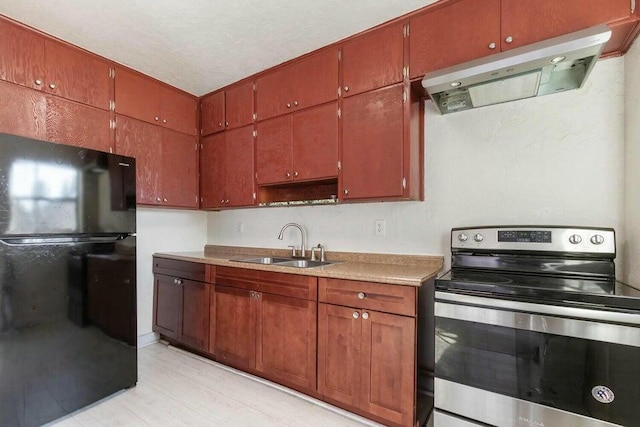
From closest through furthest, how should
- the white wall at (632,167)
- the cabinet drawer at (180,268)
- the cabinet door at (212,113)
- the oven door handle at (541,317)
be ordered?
the oven door handle at (541,317) < the white wall at (632,167) < the cabinet drawer at (180,268) < the cabinet door at (212,113)

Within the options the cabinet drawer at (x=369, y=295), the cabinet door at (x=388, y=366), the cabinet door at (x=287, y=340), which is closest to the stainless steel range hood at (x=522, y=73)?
Result: the cabinet drawer at (x=369, y=295)

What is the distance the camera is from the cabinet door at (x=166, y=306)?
278 centimetres

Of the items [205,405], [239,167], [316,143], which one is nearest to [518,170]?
[316,143]

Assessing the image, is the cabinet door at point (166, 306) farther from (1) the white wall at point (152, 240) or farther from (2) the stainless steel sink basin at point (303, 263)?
(2) the stainless steel sink basin at point (303, 263)

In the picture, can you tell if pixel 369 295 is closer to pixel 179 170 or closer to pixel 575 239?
pixel 575 239

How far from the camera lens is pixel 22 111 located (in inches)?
79.2

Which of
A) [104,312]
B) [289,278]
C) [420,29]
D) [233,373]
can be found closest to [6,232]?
[104,312]

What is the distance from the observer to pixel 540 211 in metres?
1.79

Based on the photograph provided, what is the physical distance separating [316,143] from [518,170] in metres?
1.34

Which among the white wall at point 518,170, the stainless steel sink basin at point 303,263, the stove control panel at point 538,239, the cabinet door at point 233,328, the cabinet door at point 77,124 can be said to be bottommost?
the cabinet door at point 233,328

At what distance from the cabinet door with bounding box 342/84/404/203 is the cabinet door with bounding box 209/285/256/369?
1.14m

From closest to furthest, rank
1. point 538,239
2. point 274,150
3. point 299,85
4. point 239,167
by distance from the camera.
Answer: point 538,239
point 299,85
point 274,150
point 239,167

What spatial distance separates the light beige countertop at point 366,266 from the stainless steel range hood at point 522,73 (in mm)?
1038

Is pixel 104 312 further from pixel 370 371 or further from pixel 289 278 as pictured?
pixel 370 371
